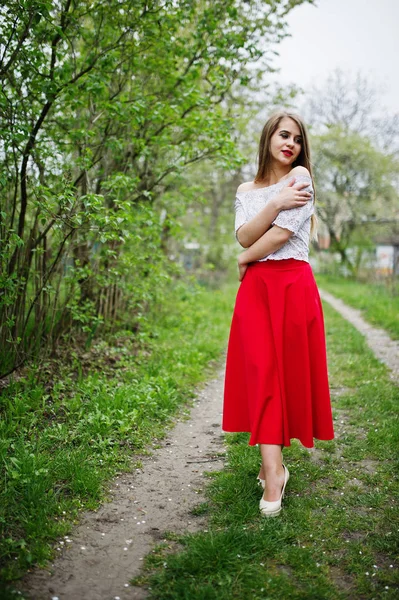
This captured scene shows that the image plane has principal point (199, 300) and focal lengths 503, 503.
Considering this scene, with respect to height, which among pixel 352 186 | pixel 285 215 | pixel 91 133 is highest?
pixel 352 186

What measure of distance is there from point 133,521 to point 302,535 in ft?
3.08

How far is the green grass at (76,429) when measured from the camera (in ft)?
8.68

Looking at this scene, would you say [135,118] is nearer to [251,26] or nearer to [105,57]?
[105,57]

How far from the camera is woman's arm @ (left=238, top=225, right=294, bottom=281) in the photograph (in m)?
2.73

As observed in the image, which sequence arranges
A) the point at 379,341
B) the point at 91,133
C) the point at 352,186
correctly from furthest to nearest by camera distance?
the point at 352,186
the point at 379,341
the point at 91,133

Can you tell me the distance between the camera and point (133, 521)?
9.33 feet

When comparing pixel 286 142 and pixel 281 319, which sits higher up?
pixel 286 142

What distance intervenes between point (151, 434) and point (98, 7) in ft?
12.0

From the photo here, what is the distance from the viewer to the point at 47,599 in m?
2.12

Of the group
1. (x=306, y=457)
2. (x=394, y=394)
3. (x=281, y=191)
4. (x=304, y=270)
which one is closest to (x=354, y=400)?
(x=394, y=394)

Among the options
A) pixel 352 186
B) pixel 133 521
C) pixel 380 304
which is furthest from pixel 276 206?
pixel 352 186

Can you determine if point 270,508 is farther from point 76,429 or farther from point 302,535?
point 76,429

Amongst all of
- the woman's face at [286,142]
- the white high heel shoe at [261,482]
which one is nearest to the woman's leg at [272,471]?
the white high heel shoe at [261,482]

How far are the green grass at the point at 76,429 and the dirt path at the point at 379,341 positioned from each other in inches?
87.0
